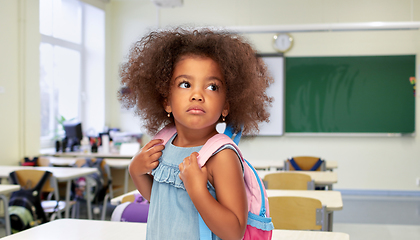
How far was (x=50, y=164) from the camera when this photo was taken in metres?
4.48

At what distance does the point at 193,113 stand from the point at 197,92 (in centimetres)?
4

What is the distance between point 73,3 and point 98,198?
147 inches

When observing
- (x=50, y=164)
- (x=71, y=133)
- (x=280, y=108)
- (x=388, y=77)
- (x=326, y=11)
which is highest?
(x=326, y=11)

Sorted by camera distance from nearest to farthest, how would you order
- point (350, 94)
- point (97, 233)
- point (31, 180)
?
point (97, 233) < point (31, 180) < point (350, 94)

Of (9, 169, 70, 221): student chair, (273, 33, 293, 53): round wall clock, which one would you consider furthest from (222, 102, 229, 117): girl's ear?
(273, 33, 293, 53): round wall clock

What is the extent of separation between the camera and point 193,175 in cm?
69

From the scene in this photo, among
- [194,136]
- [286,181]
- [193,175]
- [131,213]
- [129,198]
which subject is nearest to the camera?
[193,175]

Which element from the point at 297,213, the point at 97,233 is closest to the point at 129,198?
the point at 97,233

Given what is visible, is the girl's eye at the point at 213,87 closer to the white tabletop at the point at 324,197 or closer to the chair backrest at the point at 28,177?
the white tabletop at the point at 324,197

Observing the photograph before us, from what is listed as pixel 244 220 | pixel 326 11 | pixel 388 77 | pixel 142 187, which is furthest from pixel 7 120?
pixel 388 77

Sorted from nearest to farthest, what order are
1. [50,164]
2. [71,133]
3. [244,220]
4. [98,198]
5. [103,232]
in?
[244,220]
[103,232]
[98,198]
[50,164]
[71,133]

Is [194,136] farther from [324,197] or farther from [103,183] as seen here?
[103,183]

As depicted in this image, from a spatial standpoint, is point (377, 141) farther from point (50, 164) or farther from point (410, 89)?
point (50, 164)

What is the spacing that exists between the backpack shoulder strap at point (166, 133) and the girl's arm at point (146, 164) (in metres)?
0.01
